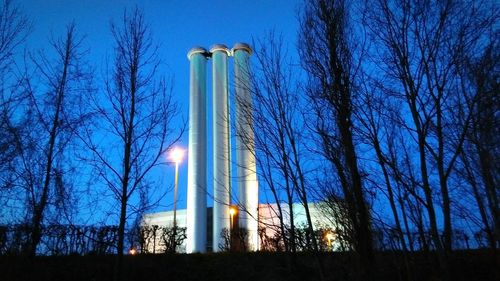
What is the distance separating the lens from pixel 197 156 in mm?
30312

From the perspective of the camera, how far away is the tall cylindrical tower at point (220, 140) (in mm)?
28656

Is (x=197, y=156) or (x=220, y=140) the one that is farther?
(x=220, y=140)

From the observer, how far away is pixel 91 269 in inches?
484

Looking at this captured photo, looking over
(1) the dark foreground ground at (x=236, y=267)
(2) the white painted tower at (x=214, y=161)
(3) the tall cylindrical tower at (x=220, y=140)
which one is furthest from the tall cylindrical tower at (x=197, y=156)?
(1) the dark foreground ground at (x=236, y=267)

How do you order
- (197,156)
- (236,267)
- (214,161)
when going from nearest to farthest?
(236,267), (214,161), (197,156)

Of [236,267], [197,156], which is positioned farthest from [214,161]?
[236,267]

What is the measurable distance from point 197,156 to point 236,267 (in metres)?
17.2

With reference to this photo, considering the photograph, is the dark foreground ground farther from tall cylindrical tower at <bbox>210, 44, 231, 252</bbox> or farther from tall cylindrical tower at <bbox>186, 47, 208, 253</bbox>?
tall cylindrical tower at <bbox>186, 47, 208, 253</bbox>

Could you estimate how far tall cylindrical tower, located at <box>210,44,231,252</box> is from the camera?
28.7 m

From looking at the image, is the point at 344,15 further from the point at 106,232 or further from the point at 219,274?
the point at 106,232

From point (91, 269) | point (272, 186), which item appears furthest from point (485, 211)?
point (91, 269)

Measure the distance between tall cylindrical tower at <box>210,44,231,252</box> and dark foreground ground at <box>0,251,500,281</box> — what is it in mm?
12671

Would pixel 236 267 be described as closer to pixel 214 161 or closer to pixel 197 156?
pixel 214 161

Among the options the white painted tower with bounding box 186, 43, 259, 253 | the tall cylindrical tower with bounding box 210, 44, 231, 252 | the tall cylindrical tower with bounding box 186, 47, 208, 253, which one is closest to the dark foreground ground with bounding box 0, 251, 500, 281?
the white painted tower with bounding box 186, 43, 259, 253
